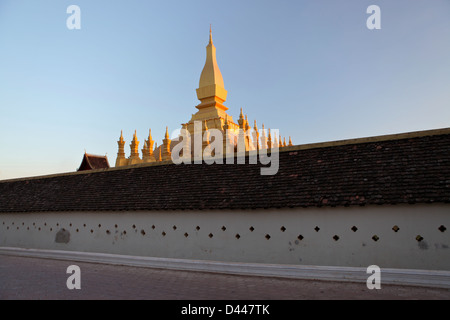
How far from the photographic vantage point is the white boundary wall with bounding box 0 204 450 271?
908 centimetres

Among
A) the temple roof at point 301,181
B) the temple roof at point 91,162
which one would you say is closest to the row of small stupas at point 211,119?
the temple roof at point 91,162

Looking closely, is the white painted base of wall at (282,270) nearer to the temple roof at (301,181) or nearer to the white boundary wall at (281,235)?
the white boundary wall at (281,235)

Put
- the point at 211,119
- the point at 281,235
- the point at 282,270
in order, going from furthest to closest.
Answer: the point at 211,119, the point at 281,235, the point at 282,270

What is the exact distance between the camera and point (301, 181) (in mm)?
11266

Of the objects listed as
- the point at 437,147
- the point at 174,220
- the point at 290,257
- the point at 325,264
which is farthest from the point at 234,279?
the point at 437,147

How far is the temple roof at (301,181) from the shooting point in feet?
31.7

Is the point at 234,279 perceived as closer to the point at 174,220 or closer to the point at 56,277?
the point at 174,220

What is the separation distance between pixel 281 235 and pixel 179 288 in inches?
152

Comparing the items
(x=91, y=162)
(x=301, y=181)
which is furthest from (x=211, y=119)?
(x=301, y=181)

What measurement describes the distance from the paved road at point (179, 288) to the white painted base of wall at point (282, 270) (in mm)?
239

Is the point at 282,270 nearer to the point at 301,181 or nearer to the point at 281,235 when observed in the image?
the point at 281,235

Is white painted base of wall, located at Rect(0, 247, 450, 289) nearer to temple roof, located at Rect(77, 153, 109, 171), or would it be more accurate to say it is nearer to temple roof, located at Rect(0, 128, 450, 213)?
temple roof, located at Rect(0, 128, 450, 213)

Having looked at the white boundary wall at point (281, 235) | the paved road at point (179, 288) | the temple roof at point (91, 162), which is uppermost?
the temple roof at point (91, 162)

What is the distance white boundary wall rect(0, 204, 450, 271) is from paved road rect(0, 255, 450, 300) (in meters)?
0.83
